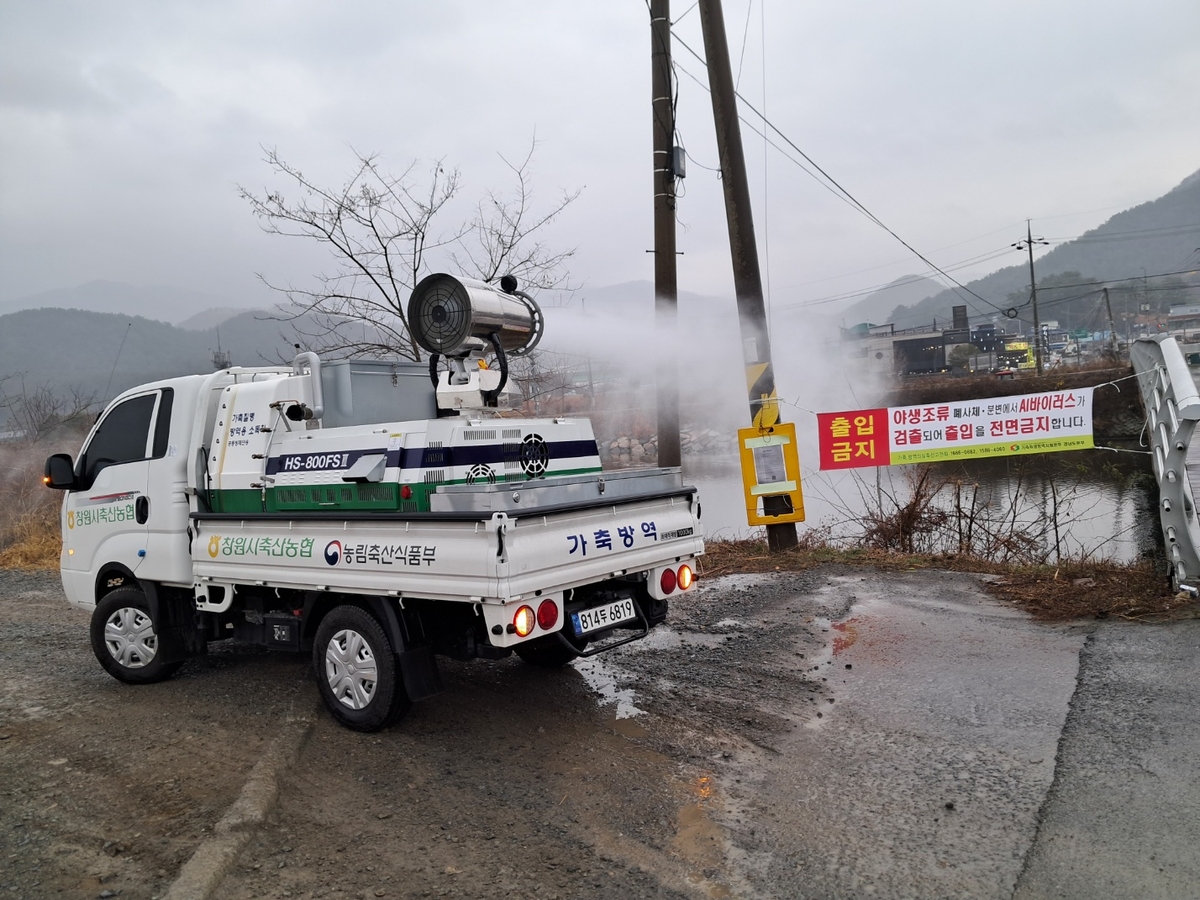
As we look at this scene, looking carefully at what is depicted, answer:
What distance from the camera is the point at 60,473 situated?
258 inches

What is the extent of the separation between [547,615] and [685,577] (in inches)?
56.9

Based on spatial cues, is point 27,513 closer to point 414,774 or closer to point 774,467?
point 774,467

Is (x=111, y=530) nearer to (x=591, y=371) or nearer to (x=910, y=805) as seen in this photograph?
(x=910, y=805)

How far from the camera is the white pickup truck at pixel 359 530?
4597 millimetres

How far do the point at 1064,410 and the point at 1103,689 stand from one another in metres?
4.35

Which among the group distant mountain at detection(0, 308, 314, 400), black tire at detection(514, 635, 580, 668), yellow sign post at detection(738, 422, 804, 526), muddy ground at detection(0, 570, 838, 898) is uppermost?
distant mountain at detection(0, 308, 314, 400)

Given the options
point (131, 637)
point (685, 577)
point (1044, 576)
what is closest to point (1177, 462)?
point (1044, 576)

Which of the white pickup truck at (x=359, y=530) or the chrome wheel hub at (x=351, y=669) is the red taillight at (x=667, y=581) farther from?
the chrome wheel hub at (x=351, y=669)

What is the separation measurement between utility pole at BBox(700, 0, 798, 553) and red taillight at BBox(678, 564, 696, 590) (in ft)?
15.0

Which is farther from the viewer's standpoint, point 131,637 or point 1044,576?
point 1044,576

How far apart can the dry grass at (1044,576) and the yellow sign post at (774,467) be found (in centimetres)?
53

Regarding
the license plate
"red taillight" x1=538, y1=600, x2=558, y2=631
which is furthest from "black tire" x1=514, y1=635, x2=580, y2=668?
"red taillight" x1=538, y1=600, x2=558, y2=631

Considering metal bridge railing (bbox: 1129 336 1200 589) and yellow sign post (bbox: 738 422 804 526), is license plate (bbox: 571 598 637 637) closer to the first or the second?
metal bridge railing (bbox: 1129 336 1200 589)

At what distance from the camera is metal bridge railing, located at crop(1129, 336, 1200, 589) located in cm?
651
